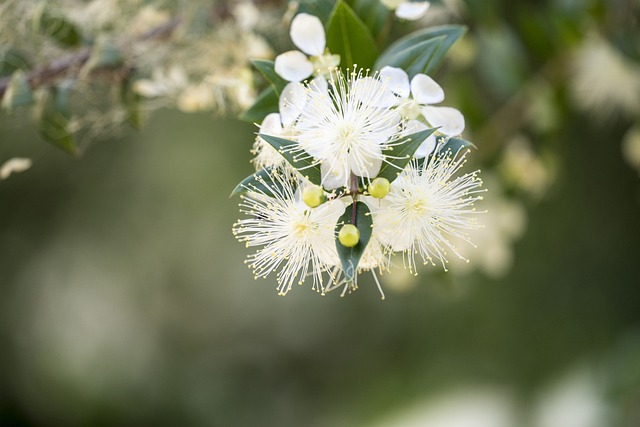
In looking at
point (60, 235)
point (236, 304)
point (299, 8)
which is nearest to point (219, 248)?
point (236, 304)

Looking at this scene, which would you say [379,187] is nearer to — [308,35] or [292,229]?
[292,229]

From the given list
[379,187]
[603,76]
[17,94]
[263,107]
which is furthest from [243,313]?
[379,187]

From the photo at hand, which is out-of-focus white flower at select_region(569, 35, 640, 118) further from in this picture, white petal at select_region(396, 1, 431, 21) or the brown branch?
the brown branch

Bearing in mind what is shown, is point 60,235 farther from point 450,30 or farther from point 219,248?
point 450,30

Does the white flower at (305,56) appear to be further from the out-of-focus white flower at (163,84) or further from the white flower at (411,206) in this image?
the out-of-focus white flower at (163,84)

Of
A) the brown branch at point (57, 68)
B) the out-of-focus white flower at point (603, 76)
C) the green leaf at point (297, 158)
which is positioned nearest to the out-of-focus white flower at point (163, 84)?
the brown branch at point (57, 68)

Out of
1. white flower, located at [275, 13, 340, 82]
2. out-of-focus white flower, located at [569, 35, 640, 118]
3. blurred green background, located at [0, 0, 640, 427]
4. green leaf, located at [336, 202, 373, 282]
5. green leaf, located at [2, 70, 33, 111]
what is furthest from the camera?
blurred green background, located at [0, 0, 640, 427]

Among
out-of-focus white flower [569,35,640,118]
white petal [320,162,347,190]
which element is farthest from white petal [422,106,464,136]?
out-of-focus white flower [569,35,640,118]
